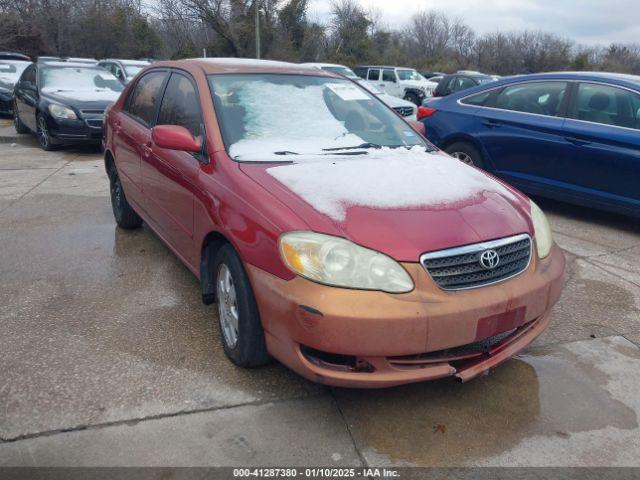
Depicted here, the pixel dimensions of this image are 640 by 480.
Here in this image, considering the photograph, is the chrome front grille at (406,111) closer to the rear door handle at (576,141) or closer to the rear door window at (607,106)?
the rear door window at (607,106)

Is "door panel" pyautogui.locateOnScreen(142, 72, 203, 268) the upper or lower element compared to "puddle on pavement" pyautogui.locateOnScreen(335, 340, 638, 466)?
upper

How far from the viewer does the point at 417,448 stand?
2416 millimetres

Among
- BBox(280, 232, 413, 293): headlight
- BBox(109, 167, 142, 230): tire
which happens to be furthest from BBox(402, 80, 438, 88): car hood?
BBox(280, 232, 413, 293): headlight

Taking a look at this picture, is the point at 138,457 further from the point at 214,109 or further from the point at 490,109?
the point at 490,109

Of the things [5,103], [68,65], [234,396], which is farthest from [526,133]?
[5,103]

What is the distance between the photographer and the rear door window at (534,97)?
5836mm

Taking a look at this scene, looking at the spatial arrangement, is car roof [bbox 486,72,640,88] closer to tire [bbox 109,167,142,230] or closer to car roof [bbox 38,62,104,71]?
tire [bbox 109,167,142,230]

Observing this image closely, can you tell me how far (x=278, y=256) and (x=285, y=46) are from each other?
36.5 m

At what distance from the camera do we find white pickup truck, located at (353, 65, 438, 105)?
869 inches

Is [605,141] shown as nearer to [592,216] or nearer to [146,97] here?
[592,216]

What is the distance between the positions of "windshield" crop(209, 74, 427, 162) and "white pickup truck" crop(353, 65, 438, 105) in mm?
18617

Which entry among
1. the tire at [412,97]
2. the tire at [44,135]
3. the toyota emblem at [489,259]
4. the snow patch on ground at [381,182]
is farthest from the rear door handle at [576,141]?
the tire at [412,97]

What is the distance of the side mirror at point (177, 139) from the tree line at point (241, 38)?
24.3 m

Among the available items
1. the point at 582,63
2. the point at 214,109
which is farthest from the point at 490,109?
the point at 582,63
